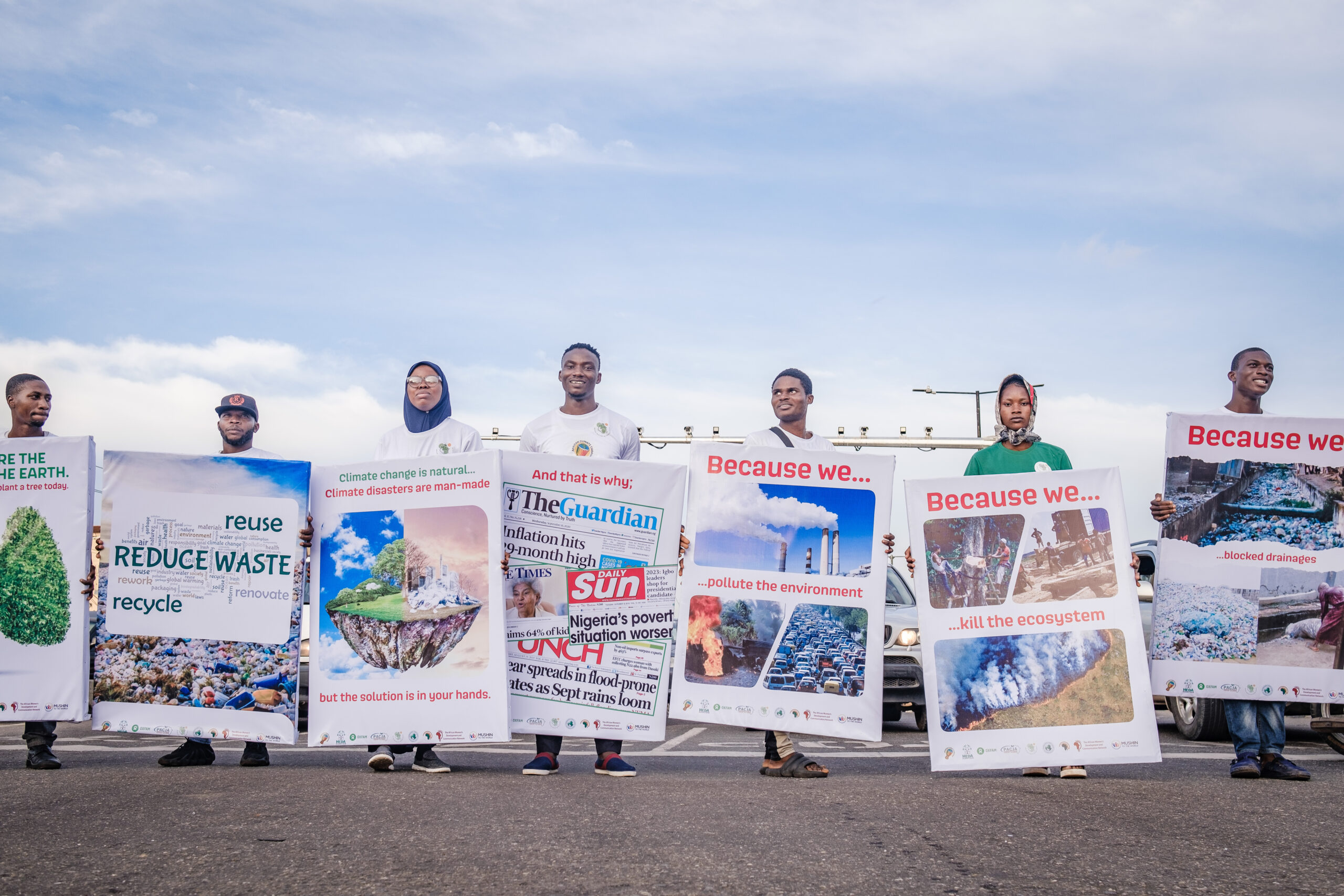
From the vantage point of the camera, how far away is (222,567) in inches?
271

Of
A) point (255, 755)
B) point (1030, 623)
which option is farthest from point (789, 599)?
point (255, 755)

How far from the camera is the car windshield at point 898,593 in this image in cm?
1130

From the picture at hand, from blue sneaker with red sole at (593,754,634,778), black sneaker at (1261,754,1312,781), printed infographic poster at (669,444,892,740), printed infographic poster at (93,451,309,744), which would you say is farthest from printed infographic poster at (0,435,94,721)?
black sneaker at (1261,754,1312,781)

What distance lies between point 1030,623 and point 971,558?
0.47 m

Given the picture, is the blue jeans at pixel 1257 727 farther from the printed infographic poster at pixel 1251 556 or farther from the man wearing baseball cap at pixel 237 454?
the man wearing baseball cap at pixel 237 454

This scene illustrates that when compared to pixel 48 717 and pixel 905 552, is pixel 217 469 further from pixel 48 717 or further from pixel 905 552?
pixel 905 552

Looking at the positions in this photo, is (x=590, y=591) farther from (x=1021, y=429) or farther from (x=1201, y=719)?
(x=1201, y=719)

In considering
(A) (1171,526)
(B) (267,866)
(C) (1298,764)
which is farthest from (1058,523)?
(B) (267,866)

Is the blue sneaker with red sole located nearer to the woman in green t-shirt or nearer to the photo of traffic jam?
the photo of traffic jam

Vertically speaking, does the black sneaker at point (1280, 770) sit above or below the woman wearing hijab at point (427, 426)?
below

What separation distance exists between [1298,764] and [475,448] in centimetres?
558

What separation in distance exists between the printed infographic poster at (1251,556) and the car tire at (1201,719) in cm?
263

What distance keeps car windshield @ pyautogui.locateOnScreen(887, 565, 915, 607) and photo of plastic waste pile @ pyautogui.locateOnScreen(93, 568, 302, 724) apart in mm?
6046

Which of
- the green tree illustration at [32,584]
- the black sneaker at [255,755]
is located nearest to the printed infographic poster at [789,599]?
the black sneaker at [255,755]
